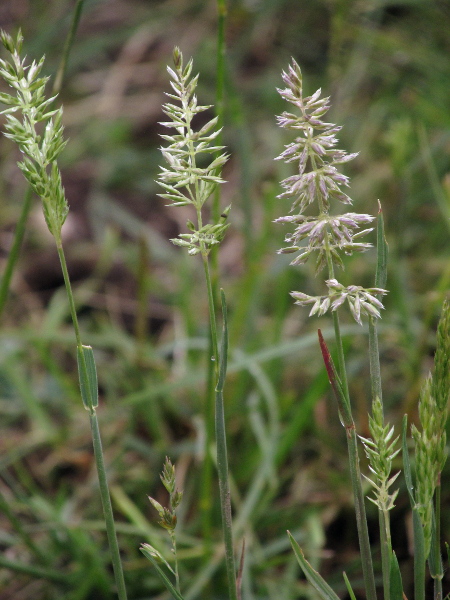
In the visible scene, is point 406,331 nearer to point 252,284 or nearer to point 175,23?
point 252,284

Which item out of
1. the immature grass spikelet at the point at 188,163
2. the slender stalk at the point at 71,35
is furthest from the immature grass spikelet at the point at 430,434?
the slender stalk at the point at 71,35

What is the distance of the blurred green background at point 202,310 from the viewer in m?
1.36

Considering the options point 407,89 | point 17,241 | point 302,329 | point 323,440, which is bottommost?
point 323,440

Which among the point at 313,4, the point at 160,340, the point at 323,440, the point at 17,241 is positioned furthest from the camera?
the point at 313,4

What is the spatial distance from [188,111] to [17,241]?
21.5 inches

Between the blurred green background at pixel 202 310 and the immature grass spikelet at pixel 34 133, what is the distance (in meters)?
0.68

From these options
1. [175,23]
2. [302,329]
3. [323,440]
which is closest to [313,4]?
[175,23]

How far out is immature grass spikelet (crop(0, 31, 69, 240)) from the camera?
1.90 feet

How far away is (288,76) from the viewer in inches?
23.0

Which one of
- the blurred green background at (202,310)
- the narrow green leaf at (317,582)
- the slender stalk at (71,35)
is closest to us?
the narrow green leaf at (317,582)

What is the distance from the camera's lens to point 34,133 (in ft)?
1.94

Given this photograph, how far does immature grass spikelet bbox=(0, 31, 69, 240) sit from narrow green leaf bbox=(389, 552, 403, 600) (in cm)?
46

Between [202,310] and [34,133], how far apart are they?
1532 mm

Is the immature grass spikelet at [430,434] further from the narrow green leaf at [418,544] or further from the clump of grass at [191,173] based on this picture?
the clump of grass at [191,173]
